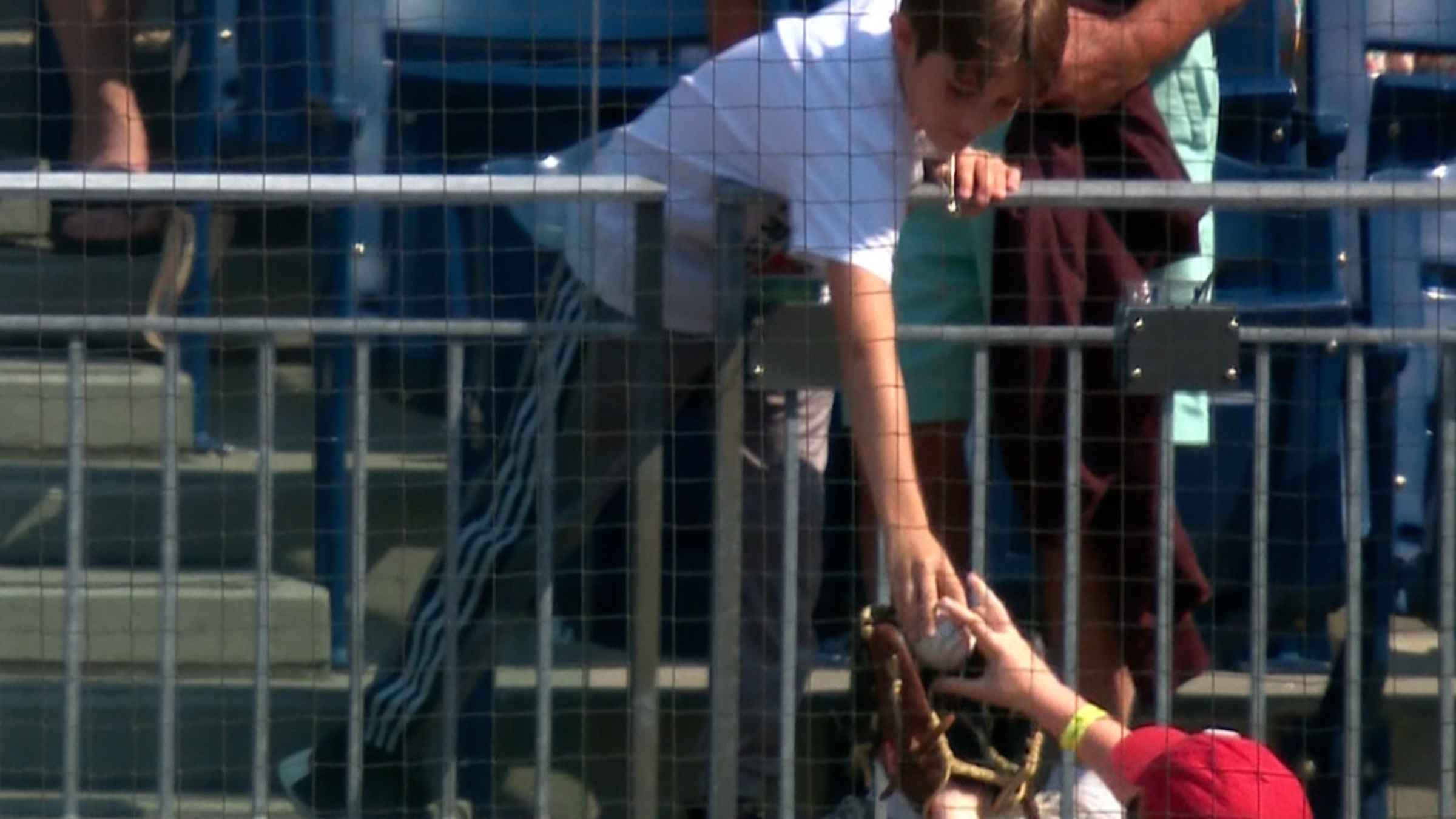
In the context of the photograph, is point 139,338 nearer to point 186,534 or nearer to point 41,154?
point 186,534

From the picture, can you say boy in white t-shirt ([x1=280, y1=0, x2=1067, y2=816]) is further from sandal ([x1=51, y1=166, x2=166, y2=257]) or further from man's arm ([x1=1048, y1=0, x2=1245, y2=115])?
sandal ([x1=51, y1=166, x2=166, y2=257])

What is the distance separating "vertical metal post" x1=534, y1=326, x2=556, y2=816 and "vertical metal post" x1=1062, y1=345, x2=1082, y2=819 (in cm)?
69

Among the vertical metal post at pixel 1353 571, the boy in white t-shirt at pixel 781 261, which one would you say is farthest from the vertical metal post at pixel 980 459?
the vertical metal post at pixel 1353 571

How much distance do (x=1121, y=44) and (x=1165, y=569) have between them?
0.93 m

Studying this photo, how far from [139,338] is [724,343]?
1181 millimetres

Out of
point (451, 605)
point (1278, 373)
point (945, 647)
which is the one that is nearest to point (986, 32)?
point (945, 647)

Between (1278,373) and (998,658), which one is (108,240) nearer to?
(998,658)

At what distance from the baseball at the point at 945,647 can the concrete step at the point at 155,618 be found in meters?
1.29

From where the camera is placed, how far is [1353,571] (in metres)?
3.91

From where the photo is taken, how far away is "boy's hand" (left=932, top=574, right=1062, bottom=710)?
11.4 ft

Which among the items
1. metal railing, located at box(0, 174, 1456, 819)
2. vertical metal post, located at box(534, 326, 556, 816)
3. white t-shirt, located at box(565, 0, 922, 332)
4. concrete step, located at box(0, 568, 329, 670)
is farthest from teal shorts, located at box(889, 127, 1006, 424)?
concrete step, located at box(0, 568, 329, 670)

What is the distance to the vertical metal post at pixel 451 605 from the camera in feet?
12.5

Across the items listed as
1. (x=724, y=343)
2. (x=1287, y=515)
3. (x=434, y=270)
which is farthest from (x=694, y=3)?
(x=1287, y=515)

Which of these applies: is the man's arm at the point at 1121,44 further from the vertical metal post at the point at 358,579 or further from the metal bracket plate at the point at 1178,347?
the vertical metal post at the point at 358,579
